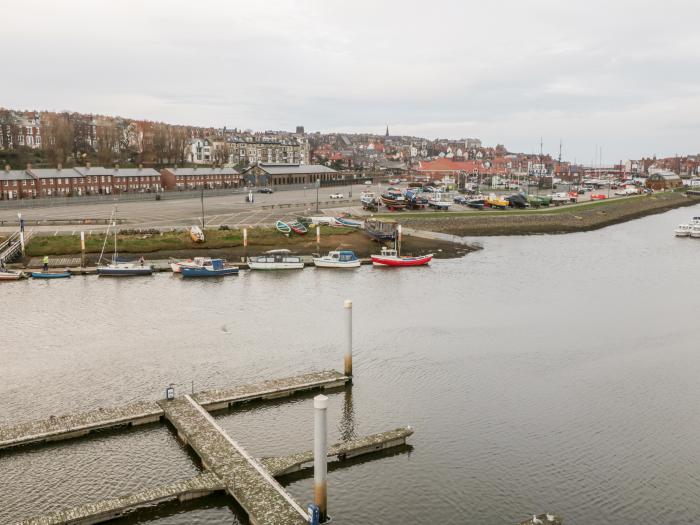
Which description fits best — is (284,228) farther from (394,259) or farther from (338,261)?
(394,259)

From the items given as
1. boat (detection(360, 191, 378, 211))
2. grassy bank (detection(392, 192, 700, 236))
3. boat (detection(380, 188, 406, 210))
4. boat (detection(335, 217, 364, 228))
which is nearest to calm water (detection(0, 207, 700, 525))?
boat (detection(335, 217, 364, 228))

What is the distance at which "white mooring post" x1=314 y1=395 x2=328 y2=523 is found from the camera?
1814cm

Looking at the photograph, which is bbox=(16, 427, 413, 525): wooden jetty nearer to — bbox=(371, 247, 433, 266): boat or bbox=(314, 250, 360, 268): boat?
bbox=(314, 250, 360, 268): boat

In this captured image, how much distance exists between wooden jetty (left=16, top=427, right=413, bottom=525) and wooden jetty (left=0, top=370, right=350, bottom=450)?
5300 mm

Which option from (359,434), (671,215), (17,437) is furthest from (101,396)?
(671,215)

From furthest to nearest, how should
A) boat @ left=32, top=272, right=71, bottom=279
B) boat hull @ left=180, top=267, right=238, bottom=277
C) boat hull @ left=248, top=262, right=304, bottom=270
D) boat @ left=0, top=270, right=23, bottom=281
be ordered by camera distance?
boat hull @ left=248, top=262, right=304, bottom=270
boat hull @ left=180, top=267, right=238, bottom=277
boat @ left=32, top=272, right=71, bottom=279
boat @ left=0, top=270, right=23, bottom=281

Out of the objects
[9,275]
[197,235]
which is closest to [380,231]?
[197,235]

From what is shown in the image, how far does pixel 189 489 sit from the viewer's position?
65.8ft

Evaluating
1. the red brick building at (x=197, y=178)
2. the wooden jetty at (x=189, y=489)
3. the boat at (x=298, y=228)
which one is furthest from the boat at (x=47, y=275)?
the red brick building at (x=197, y=178)

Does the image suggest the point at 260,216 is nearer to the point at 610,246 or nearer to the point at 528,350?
the point at 610,246

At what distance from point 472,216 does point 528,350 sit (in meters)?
56.0

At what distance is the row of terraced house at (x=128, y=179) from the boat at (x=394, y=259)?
63.6 m

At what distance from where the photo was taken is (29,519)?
18.4 metres

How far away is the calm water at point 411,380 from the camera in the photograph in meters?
21.2
